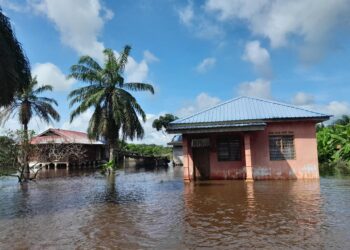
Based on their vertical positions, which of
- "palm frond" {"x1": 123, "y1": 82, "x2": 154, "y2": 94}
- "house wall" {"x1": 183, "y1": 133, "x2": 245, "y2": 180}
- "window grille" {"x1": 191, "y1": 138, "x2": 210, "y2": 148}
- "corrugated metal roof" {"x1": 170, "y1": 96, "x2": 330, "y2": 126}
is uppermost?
"palm frond" {"x1": 123, "y1": 82, "x2": 154, "y2": 94}

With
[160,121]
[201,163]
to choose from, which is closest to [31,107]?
[201,163]

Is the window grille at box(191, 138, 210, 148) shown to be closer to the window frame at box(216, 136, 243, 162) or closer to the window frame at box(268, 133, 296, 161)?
the window frame at box(216, 136, 243, 162)

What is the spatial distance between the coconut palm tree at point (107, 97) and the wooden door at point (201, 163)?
947 centimetres

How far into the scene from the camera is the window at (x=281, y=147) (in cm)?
1898

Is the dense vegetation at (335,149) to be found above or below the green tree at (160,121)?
below

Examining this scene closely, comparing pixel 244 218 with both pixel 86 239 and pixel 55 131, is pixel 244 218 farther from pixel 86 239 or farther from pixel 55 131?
pixel 55 131

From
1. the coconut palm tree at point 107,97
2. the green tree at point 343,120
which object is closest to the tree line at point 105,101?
the coconut palm tree at point 107,97

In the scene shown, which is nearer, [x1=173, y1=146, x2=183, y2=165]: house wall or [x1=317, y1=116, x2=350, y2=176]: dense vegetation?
[x1=317, y1=116, x2=350, y2=176]: dense vegetation

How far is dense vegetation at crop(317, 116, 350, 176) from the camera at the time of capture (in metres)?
28.6

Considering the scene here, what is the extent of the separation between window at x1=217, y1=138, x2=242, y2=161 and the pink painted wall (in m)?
0.95

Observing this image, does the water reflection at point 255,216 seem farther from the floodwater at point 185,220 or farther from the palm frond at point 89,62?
the palm frond at point 89,62

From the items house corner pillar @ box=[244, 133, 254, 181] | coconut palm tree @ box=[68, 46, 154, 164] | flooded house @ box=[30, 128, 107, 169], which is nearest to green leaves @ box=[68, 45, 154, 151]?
coconut palm tree @ box=[68, 46, 154, 164]

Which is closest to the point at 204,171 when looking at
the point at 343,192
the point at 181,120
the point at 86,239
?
the point at 181,120

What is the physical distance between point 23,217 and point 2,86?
4.26 m
